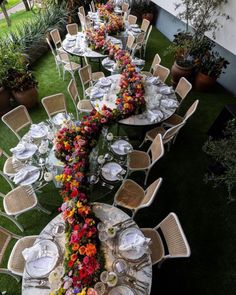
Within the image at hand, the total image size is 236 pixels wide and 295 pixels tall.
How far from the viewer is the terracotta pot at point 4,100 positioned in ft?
16.3

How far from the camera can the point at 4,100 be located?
507cm

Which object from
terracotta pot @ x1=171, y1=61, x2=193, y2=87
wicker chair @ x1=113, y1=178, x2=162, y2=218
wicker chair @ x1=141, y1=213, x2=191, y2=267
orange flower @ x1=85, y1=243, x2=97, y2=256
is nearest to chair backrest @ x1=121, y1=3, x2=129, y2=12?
terracotta pot @ x1=171, y1=61, x2=193, y2=87

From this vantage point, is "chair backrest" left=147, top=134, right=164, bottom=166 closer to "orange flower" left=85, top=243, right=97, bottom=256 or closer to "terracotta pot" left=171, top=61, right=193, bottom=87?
"orange flower" left=85, top=243, right=97, bottom=256

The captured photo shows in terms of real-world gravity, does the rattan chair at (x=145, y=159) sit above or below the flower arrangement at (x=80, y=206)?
below

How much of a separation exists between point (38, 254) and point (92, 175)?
1.10 meters

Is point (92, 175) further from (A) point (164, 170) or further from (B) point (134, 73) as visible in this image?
(B) point (134, 73)

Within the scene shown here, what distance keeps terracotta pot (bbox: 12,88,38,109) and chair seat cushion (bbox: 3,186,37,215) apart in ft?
8.97

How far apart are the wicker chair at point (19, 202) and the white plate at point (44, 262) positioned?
80cm

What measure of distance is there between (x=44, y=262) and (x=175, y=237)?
1.40 meters

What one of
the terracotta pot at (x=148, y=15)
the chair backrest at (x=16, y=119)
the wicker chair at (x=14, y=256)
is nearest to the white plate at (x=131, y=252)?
the wicker chair at (x=14, y=256)

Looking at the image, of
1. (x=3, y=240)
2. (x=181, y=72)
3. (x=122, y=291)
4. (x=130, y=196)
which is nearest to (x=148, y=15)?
(x=181, y=72)

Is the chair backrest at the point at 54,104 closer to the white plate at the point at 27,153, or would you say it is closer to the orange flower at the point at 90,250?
the white plate at the point at 27,153

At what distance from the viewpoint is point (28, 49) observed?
6594mm

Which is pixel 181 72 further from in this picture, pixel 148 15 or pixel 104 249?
pixel 104 249
